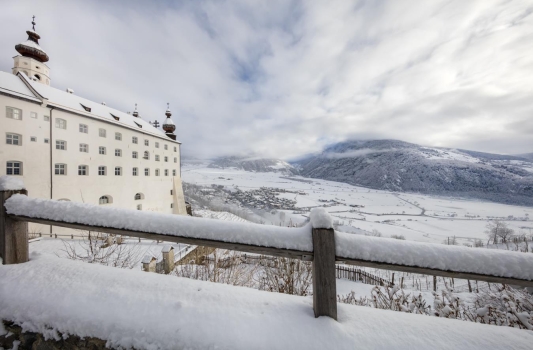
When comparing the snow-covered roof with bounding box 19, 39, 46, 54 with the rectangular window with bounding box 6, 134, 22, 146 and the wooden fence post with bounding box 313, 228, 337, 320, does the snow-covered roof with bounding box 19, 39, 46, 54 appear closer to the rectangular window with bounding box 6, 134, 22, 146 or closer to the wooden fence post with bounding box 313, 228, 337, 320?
the rectangular window with bounding box 6, 134, 22, 146

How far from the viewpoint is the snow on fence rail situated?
59.6 inches

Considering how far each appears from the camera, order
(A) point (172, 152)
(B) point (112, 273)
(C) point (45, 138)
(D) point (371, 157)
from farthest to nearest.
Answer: (D) point (371, 157)
(A) point (172, 152)
(C) point (45, 138)
(B) point (112, 273)

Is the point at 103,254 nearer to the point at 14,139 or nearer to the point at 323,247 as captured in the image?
the point at 323,247

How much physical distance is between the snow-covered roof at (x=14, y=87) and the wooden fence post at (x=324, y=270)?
24.3 m

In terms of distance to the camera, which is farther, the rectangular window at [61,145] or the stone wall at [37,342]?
the rectangular window at [61,145]

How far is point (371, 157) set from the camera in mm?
159125

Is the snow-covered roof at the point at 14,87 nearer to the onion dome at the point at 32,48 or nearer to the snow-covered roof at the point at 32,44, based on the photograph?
the onion dome at the point at 32,48

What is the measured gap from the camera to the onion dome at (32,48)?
70.0ft

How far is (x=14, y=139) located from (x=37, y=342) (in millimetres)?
22210

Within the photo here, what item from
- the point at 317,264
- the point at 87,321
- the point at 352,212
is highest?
the point at 317,264

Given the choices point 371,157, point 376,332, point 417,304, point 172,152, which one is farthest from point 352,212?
point 371,157

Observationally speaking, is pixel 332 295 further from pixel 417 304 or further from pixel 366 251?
pixel 417 304

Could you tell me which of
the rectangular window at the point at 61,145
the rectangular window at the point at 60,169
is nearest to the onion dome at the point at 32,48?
the rectangular window at the point at 61,145

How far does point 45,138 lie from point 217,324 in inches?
943
